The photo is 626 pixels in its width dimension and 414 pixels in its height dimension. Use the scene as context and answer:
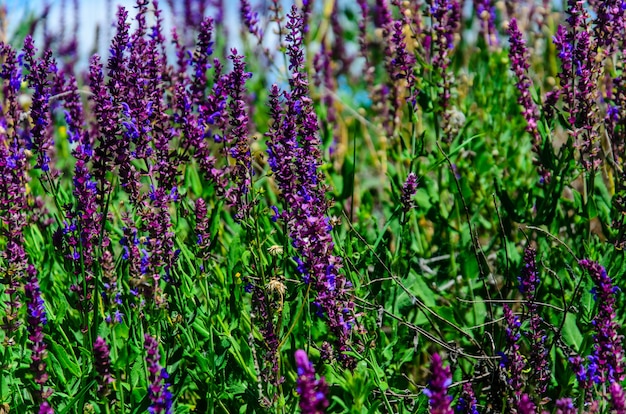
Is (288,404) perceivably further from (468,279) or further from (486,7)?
(486,7)

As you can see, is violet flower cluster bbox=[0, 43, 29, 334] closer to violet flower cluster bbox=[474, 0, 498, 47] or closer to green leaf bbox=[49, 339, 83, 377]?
green leaf bbox=[49, 339, 83, 377]

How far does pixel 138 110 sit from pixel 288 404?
1042 millimetres

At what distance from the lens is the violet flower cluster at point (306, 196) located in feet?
7.41

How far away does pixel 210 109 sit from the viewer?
2.87m

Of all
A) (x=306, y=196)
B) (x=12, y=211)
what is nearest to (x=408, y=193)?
(x=306, y=196)

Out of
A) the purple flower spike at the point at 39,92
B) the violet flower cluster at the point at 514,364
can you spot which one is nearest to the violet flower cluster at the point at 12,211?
the purple flower spike at the point at 39,92

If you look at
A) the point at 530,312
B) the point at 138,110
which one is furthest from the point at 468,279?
the point at 138,110

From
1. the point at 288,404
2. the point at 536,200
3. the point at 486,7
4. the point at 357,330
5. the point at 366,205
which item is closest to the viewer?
the point at 357,330

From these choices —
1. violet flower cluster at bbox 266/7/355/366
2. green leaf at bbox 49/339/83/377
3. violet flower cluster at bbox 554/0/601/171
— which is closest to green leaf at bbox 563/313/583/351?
violet flower cluster at bbox 554/0/601/171

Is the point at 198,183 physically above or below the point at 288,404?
above

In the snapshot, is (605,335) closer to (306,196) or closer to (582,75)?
(306,196)

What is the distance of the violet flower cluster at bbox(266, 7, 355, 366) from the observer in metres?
2.26

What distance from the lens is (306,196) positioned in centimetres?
238

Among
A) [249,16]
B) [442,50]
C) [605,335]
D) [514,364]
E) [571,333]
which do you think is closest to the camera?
[605,335]
